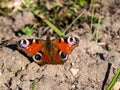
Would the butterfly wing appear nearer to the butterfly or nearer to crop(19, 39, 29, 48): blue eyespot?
the butterfly

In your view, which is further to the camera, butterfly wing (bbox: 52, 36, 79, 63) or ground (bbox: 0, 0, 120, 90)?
butterfly wing (bbox: 52, 36, 79, 63)

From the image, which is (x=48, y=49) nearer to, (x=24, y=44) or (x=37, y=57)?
(x=37, y=57)

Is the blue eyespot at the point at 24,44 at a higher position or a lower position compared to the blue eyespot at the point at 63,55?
higher

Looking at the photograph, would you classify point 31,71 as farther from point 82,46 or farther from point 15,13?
point 15,13

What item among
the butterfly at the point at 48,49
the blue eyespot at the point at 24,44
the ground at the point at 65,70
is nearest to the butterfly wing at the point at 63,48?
the butterfly at the point at 48,49

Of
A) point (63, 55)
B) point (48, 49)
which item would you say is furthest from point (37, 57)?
point (63, 55)

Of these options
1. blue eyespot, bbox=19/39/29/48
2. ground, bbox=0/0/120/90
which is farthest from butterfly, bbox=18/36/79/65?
ground, bbox=0/0/120/90

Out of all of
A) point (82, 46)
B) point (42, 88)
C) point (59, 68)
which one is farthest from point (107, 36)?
point (42, 88)

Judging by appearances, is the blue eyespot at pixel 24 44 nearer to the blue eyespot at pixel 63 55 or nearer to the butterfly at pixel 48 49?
the butterfly at pixel 48 49
